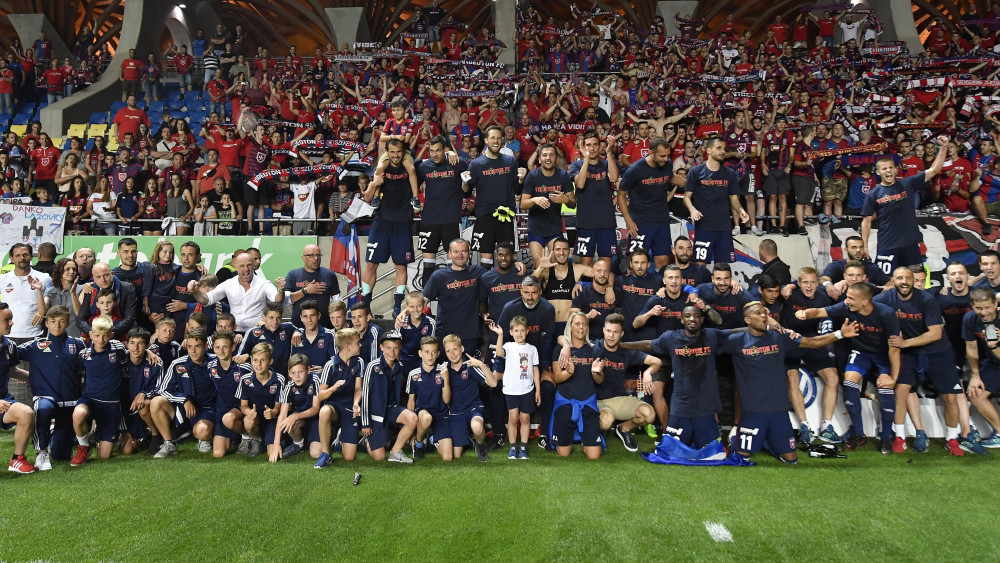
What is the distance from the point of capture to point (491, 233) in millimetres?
7766

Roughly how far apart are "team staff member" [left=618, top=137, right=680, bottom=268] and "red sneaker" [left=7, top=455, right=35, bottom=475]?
6.75 meters

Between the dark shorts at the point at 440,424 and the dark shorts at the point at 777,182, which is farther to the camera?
the dark shorts at the point at 777,182

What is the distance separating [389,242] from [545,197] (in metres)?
2.03

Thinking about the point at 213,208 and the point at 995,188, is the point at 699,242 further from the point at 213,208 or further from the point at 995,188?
the point at 213,208

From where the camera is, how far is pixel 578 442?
6.59 m

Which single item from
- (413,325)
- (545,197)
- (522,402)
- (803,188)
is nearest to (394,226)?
(413,325)

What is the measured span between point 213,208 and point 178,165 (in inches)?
54.9

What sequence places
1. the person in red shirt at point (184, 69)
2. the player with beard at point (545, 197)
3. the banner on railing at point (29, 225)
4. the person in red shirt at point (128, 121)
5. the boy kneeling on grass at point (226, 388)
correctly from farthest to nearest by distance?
the person in red shirt at point (184, 69) < the person in red shirt at point (128, 121) < the banner on railing at point (29, 225) < the player with beard at point (545, 197) < the boy kneeling on grass at point (226, 388)

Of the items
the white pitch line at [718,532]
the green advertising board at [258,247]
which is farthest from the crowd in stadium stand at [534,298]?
the white pitch line at [718,532]

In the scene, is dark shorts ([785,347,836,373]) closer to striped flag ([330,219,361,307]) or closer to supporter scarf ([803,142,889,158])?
supporter scarf ([803,142,889,158])

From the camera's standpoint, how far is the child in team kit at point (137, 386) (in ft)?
21.3

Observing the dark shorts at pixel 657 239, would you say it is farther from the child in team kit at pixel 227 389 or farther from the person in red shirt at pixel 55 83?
the person in red shirt at pixel 55 83

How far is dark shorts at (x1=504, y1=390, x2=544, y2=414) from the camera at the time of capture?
625 cm

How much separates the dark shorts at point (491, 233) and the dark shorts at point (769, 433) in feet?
11.1
